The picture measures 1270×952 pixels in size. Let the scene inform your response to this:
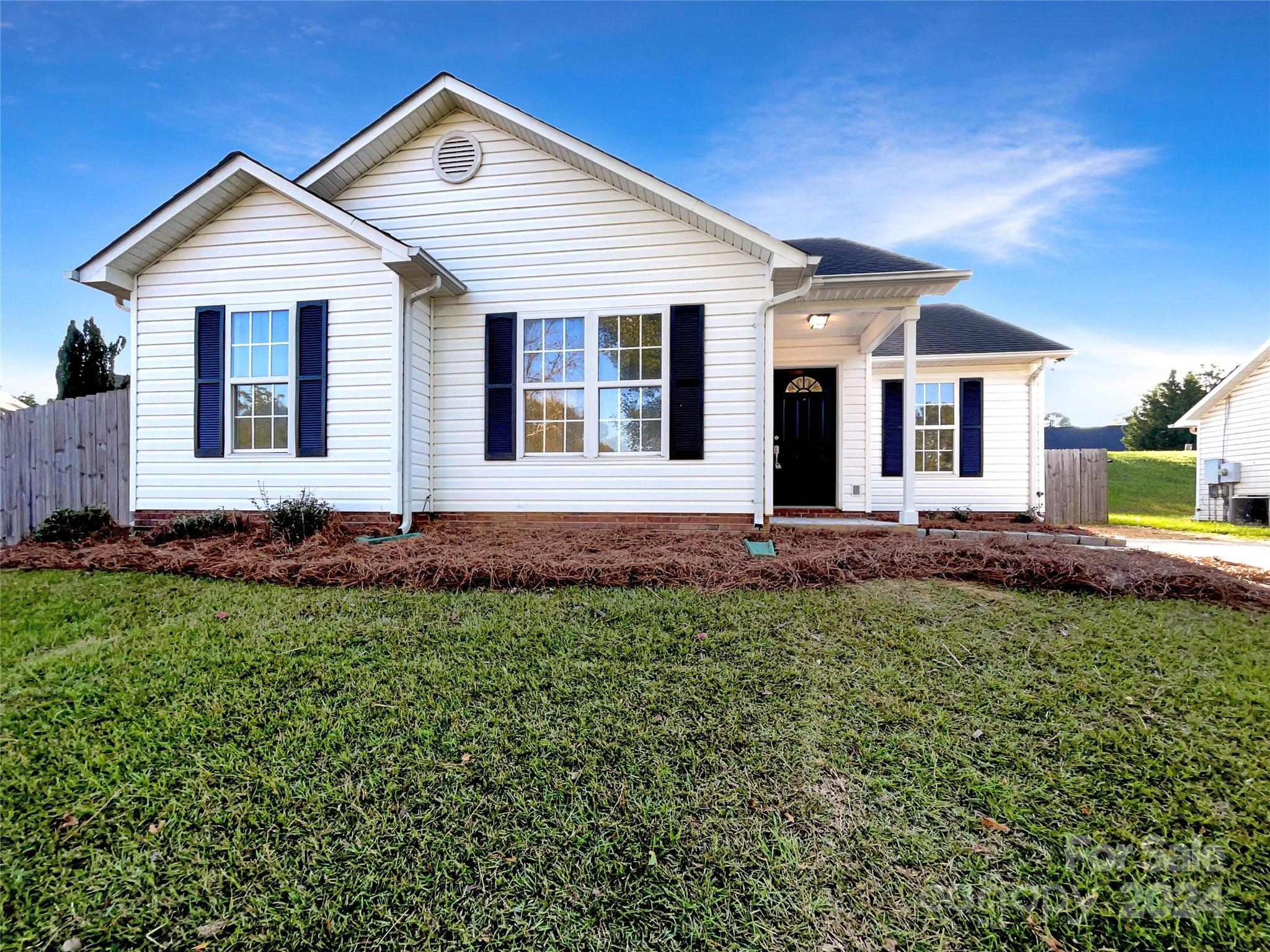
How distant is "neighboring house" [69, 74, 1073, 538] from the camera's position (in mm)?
5770

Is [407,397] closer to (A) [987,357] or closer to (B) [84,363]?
(B) [84,363]

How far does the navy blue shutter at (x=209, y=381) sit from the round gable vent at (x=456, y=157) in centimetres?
318

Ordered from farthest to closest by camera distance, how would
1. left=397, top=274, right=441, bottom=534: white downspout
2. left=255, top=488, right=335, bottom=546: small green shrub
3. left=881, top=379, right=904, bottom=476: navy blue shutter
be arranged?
left=881, top=379, right=904, bottom=476: navy blue shutter
left=397, top=274, right=441, bottom=534: white downspout
left=255, top=488, right=335, bottom=546: small green shrub

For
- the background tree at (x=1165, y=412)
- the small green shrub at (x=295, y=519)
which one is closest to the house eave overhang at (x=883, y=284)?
the small green shrub at (x=295, y=519)

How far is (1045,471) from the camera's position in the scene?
1150cm

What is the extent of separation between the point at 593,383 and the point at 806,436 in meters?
3.91

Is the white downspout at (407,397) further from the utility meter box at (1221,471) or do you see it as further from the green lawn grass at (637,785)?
the utility meter box at (1221,471)

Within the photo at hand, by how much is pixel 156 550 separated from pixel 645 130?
11232 mm

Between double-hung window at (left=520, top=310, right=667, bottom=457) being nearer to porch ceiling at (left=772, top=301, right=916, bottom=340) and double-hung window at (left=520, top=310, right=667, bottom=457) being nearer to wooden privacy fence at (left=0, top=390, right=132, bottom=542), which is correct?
porch ceiling at (left=772, top=301, right=916, bottom=340)

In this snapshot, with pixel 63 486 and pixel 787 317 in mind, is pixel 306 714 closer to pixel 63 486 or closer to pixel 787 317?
pixel 787 317

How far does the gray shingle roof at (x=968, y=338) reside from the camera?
29.4ft

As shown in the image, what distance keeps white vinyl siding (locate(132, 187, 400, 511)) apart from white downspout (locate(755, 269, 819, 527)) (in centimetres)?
420

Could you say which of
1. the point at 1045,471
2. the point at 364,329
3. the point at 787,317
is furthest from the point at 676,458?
the point at 1045,471

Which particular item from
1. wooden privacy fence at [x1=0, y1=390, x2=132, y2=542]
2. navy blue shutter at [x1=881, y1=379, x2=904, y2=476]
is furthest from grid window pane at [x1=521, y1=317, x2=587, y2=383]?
navy blue shutter at [x1=881, y1=379, x2=904, y2=476]
